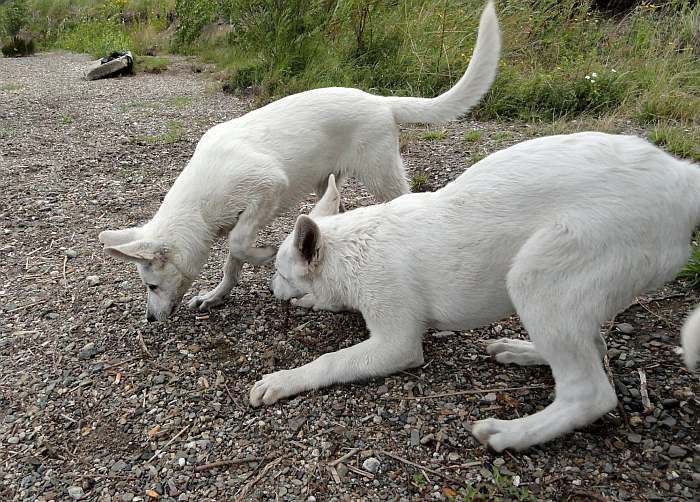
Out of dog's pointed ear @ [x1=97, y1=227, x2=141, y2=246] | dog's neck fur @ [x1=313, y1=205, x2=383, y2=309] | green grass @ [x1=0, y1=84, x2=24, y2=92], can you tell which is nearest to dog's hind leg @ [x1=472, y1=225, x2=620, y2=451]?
dog's neck fur @ [x1=313, y1=205, x2=383, y2=309]

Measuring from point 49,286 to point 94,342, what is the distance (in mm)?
991

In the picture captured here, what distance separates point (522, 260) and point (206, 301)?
2195 millimetres

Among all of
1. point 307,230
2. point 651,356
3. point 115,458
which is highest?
point 307,230

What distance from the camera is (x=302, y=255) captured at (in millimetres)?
3053

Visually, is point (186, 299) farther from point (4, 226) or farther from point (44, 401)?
point (4, 226)

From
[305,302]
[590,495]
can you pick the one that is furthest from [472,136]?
[590,495]

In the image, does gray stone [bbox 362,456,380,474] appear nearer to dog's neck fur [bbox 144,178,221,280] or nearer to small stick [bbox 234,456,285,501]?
small stick [bbox 234,456,285,501]

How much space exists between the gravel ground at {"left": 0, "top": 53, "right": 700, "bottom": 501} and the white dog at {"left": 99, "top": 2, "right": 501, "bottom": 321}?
0.39 meters

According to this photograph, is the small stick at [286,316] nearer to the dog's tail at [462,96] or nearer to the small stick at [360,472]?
the small stick at [360,472]

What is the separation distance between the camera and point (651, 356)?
118 inches

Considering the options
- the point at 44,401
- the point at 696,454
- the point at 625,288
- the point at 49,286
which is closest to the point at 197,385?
the point at 44,401

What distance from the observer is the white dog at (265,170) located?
141 inches

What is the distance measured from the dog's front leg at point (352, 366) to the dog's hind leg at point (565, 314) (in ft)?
1.78

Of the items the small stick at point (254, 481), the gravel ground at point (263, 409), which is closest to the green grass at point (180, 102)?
the gravel ground at point (263, 409)
